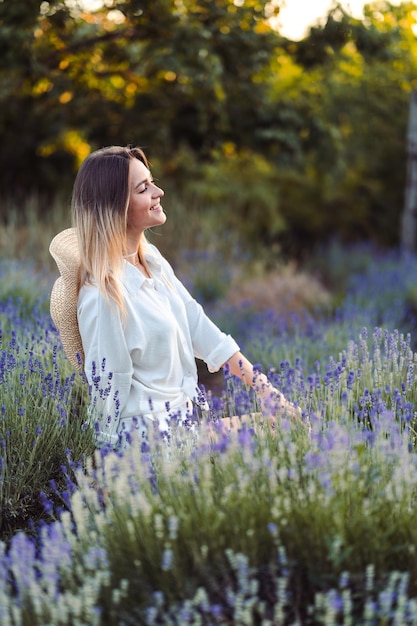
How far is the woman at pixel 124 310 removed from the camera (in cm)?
297

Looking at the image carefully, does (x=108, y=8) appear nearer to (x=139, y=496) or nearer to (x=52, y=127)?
(x=52, y=127)

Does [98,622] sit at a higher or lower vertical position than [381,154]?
lower

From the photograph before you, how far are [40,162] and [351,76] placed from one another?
4.09 metres

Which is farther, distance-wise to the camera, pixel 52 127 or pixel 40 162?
pixel 40 162

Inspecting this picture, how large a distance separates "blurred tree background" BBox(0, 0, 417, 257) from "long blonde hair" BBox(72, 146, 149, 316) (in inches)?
160

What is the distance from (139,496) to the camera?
2.18 m

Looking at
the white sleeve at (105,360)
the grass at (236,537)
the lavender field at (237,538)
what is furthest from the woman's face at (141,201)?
the lavender field at (237,538)

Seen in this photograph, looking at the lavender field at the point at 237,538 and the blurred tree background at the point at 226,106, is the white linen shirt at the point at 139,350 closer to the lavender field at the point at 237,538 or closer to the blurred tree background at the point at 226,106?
the lavender field at the point at 237,538

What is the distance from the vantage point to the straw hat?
10.2 ft

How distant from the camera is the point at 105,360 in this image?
9.66 ft

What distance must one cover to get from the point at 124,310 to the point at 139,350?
18 centimetres

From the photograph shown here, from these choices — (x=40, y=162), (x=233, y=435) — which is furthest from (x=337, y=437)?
(x=40, y=162)

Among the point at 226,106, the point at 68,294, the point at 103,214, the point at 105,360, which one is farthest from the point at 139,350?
the point at 226,106

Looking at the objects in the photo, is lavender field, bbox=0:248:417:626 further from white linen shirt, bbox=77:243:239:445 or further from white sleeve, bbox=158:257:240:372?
white sleeve, bbox=158:257:240:372
